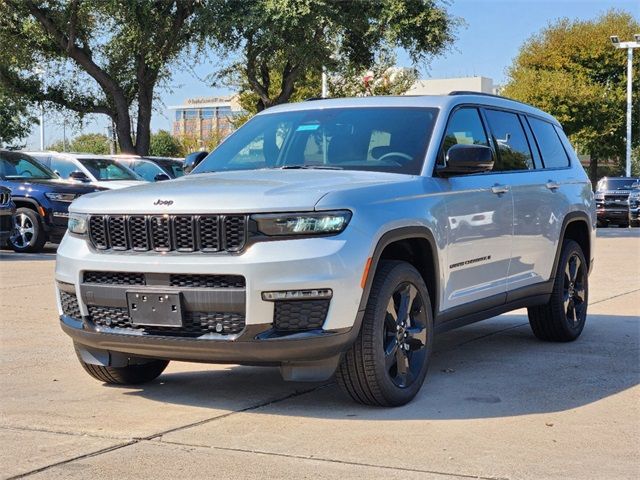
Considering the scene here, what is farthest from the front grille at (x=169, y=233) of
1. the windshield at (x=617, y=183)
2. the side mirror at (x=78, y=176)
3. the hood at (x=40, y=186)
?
the windshield at (x=617, y=183)

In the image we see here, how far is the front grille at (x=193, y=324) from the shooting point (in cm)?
520

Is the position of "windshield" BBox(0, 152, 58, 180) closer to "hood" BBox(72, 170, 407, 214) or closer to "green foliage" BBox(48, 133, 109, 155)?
"hood" BBox(72, 170, 407, 214)

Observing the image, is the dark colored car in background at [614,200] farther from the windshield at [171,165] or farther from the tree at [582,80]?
the tree at [582,80]

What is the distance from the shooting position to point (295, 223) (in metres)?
5.17

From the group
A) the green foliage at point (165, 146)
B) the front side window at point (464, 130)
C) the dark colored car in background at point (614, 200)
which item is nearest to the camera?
the front side window at point (464, 130)

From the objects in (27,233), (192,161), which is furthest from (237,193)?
(27,233)

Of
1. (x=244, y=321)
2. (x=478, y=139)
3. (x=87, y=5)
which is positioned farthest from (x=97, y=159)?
(x=244, y=321)

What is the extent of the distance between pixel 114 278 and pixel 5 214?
34.1 feet

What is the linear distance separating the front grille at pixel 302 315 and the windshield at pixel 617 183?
97.5ft

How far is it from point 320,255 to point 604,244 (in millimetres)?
17050

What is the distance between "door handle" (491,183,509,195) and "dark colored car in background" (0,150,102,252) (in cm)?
1126

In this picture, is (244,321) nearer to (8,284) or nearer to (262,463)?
(262,463)

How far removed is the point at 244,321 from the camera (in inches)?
203

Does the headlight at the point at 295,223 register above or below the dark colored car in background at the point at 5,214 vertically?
above
